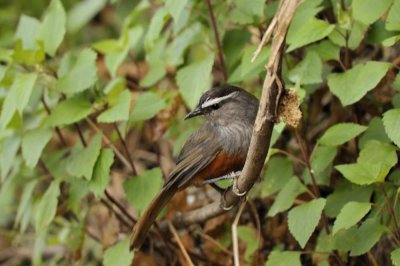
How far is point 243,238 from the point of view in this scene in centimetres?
473

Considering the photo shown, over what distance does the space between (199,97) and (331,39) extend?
73cm

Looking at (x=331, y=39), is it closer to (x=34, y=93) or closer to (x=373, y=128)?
(x=373, y=128)

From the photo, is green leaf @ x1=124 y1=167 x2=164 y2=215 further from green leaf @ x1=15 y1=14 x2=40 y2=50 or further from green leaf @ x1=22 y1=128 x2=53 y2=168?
green leaf @ x1=15 y1=14 x2=40 y2=50

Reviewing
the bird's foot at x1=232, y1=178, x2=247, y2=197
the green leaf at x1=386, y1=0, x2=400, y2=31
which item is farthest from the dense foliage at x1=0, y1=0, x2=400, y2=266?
the bird's foot at x1=232, y1=178, x2=247, y2=197

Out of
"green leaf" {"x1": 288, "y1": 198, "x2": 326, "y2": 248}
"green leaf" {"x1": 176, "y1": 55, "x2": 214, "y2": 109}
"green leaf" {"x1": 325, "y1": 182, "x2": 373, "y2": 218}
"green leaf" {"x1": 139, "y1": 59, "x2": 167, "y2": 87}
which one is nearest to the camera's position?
"green leaf" {"x1": 288, "y1": 198, "x2": 326, "y2": 248}

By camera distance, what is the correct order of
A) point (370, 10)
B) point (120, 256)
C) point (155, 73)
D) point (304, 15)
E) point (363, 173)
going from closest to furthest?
point (363, 173)
point (370, 10)
point (304, 15)
point (120, 256)
point (155, 73)

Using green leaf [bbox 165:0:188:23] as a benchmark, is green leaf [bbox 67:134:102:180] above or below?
below

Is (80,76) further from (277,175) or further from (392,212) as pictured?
(392,212)

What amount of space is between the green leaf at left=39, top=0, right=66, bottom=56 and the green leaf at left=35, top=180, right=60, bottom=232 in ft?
2.51

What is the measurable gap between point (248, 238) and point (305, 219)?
1.04m

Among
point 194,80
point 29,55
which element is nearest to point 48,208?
point 29,55

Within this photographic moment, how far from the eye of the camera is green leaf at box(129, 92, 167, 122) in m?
4.38

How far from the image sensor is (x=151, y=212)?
13.3 feet

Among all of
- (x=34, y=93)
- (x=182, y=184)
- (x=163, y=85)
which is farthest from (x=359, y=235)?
(x=163, y=85)
